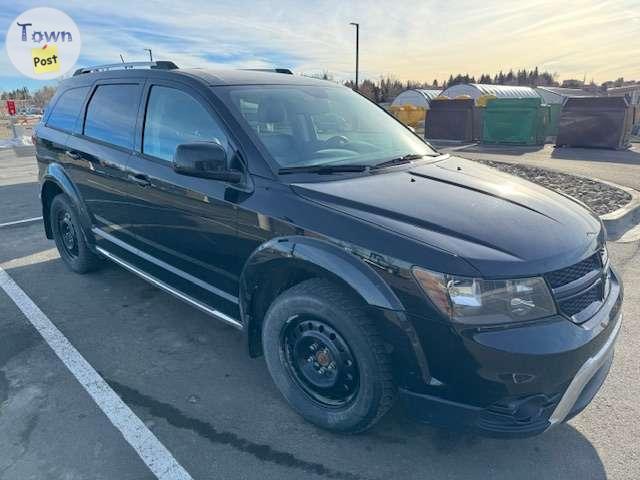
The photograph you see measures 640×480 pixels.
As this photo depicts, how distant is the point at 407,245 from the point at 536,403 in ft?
2.87

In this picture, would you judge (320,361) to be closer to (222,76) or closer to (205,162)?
(205,162)

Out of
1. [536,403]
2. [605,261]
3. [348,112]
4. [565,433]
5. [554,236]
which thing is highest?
[348,112]

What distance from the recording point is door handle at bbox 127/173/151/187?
10.9 feet

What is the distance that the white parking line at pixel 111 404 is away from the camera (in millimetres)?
2344

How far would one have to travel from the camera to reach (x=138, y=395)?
289 cm

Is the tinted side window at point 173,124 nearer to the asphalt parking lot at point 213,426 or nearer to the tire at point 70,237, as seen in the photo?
the asphalt parking lot at point 213,426

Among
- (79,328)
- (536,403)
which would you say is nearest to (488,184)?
(536,403)

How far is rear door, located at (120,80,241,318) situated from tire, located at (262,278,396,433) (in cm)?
46

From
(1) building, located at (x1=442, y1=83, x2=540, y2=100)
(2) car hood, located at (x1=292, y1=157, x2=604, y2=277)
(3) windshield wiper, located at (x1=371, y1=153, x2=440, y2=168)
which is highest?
(1) building, located at (x1=442, y1=83, x2=540, y2=100)

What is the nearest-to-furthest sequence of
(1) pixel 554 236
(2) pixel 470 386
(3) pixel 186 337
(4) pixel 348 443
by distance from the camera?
(2) pixel 470 386, (1) pixel 554 236, (4) pixel 348 443, (3) pixel 186 337

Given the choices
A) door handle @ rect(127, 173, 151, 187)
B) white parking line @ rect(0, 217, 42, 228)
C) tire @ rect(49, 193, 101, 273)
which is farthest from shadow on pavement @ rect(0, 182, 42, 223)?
door handle @ rect(127, 173, 151, 187)

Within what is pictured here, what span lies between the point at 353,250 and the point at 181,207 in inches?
54.4

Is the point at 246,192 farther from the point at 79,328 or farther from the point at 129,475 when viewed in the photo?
the point at 79,328

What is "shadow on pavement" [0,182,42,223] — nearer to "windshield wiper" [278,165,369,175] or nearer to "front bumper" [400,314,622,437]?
"windshield wiper" [278,165,369,175]
